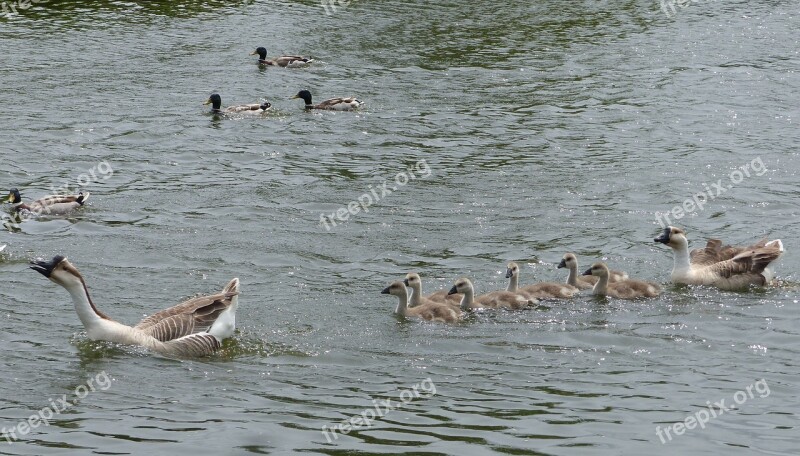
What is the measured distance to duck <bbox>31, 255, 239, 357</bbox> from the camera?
566 inches

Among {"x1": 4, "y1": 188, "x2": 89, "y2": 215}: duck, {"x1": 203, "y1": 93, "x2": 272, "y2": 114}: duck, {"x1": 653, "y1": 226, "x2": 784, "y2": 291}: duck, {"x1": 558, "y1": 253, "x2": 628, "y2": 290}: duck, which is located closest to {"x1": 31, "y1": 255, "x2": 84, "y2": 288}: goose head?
{"x1": 4, "y1": 188, "x2": 89, "y2": 215}: duck

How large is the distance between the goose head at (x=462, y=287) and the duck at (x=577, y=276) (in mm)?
1609

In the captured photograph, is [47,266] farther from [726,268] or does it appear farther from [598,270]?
[726,268]

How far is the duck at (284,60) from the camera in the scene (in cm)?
3066

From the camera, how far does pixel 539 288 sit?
54.5 feet

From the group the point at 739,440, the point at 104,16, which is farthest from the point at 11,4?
the point at 739,440

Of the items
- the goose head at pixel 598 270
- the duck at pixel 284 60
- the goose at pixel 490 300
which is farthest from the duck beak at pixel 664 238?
the duck at pixel 284 60

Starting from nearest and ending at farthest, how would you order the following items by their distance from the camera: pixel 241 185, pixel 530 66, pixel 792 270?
1. pixel 792 270
2. pixel 241 185
3. pixel 530 66

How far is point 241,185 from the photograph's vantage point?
22.1 meters

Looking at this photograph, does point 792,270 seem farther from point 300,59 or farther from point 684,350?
point 300,59

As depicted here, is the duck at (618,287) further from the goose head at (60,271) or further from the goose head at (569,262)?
the goose head at (60,271)

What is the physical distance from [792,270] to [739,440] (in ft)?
21.9

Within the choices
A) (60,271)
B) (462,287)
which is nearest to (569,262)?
(462,287)

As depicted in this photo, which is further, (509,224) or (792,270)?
(509,224)
